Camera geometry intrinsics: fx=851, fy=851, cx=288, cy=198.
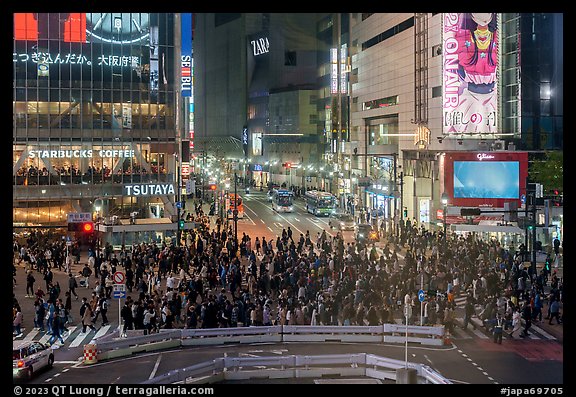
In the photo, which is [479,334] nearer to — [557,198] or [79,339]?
[79,339]

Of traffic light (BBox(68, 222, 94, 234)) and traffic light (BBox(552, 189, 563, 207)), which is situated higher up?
traffic light (BBox(552, 189, 563, 207))

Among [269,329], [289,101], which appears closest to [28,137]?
[269,329]

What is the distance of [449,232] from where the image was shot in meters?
61.8

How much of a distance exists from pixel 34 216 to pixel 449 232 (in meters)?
31.5

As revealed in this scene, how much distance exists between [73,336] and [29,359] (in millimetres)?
6724

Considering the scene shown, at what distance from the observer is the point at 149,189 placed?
222 ft

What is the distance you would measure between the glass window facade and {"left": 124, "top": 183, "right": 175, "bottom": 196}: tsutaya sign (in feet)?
1.69

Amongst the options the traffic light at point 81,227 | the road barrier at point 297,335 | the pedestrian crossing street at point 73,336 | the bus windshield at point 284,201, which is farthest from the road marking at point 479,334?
the bus windshield at point 284,201

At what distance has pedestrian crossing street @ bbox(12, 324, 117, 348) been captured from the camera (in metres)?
31.1

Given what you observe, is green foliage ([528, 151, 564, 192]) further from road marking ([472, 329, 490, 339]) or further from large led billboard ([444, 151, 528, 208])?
road marking ([472, 329, 490, 339])

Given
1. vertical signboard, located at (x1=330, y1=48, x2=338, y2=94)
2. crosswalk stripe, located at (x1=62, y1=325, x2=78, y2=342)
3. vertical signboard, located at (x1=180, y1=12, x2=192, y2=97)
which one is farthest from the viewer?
vertical signboard, located at (x1=330, y1=48, x2=338, y2=94)

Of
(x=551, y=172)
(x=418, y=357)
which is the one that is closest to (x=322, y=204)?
(x=551, y=172)

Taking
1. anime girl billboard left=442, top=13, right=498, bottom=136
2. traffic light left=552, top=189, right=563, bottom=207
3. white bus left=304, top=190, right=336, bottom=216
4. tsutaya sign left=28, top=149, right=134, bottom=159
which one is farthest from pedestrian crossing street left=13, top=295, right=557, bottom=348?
white bus left=304, top=190, right=336, bottom=216

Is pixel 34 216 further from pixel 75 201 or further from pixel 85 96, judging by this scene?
pixel 85 96
